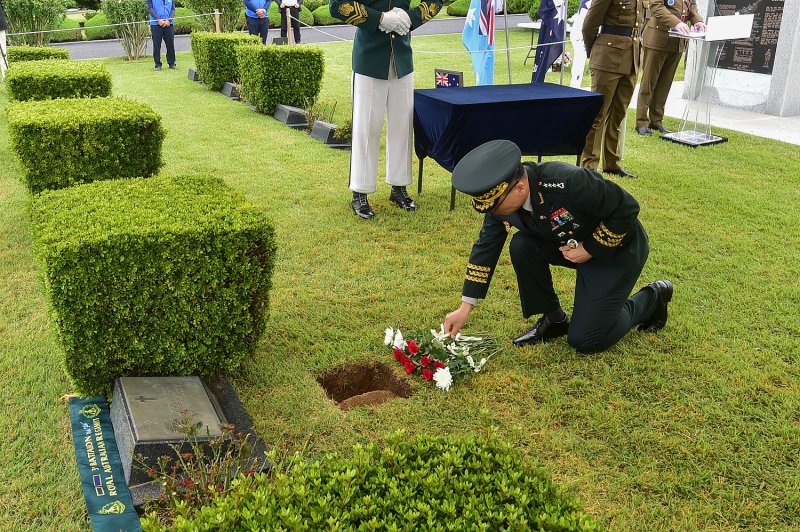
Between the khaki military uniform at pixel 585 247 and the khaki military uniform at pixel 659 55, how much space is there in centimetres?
572

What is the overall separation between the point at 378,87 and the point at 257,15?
9170 mm

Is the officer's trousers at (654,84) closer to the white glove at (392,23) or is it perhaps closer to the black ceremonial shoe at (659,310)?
the white glove at (392,23)

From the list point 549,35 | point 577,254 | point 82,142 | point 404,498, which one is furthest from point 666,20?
point 404,498

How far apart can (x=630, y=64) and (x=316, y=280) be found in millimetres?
3941

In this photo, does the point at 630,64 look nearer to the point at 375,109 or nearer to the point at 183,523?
the point at 375,109

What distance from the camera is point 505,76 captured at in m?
14.0

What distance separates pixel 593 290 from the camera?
367 cm

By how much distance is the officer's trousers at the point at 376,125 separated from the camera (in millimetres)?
5812

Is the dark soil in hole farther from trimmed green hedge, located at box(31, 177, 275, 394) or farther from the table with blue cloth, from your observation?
the table with blue cloth

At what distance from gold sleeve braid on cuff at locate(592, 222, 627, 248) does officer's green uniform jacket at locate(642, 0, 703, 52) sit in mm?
5882

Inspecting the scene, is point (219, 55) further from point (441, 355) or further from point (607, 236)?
point (607, 236)

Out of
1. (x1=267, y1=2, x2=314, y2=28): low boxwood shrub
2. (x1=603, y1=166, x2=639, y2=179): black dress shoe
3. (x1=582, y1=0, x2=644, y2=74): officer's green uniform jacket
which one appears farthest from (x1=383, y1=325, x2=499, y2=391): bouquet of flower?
(x1=267, y1=2, x2=314, y2=28): low boxwood shrub

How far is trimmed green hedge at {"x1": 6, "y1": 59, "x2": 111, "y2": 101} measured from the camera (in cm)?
677


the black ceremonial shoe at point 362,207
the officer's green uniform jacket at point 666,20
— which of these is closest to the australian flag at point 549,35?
the officer's green uniform jacket at point 666,20
